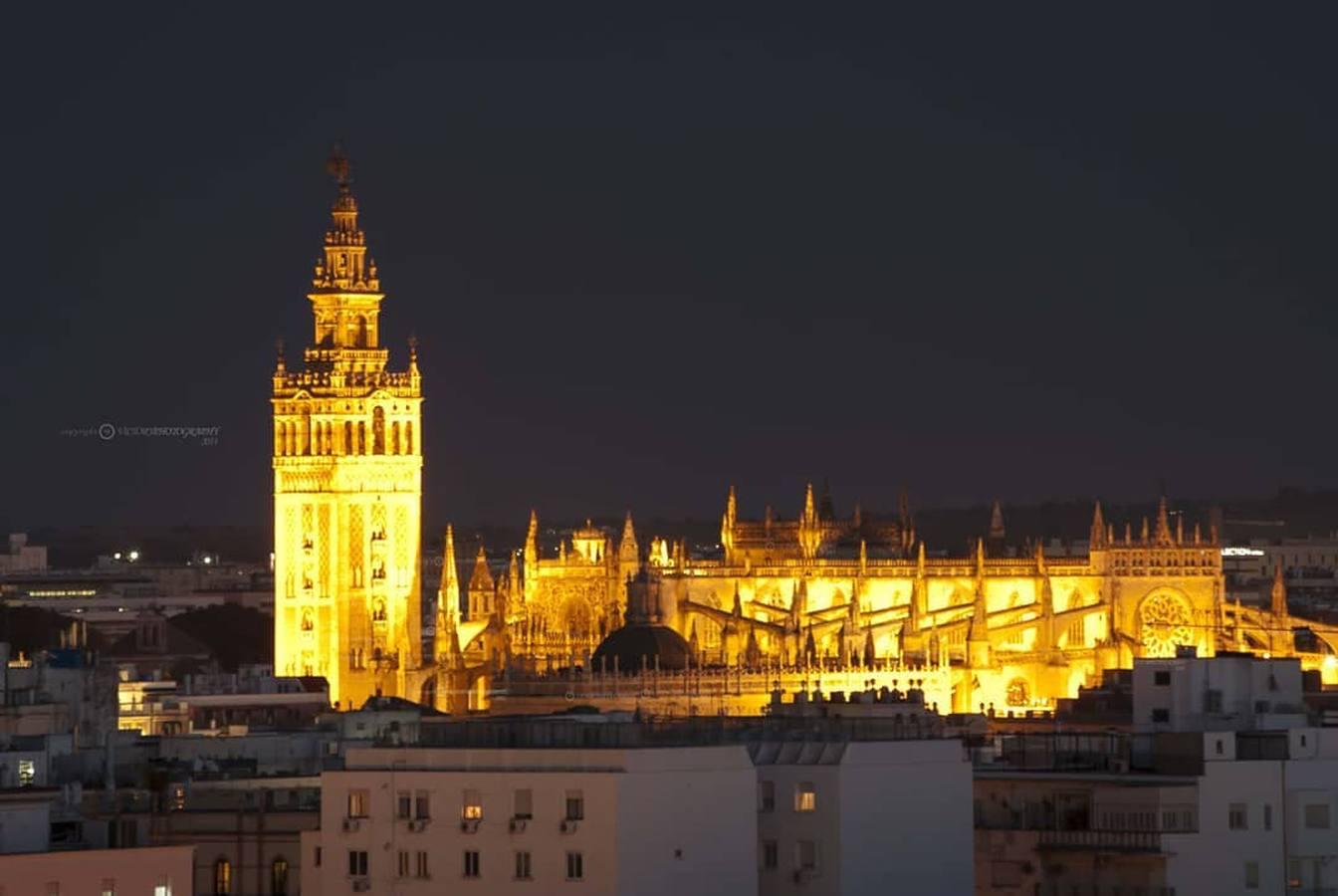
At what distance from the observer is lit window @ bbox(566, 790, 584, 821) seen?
7456 centimetres

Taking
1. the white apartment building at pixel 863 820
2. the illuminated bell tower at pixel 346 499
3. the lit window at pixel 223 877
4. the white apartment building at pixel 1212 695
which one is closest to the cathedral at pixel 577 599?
the illuminated bell tower at pixel 346 499

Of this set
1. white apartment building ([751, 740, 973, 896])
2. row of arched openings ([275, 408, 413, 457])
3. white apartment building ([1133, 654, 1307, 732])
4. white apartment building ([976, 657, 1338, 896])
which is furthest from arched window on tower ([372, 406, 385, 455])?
white apartment building ([751, 740, 973, 896])

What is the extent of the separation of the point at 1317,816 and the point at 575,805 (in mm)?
12583

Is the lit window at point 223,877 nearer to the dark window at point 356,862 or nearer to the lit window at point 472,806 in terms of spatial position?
the dark window at point 356,862

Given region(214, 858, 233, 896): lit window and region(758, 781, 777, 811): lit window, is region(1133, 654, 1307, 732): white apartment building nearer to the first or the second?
region(214, 858, 233, 896): lit window

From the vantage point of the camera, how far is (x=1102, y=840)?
269 ft

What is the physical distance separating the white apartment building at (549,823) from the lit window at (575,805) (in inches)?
0.5

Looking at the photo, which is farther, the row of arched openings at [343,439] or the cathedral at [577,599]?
the row of arched openings at [343,439]

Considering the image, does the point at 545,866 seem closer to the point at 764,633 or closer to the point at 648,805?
the point at 648,805

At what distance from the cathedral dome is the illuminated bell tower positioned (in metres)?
16.9

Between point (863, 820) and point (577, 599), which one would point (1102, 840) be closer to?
point (863, 820)

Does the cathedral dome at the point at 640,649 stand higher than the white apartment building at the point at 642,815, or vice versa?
the cathedral dome at the point at 640,649

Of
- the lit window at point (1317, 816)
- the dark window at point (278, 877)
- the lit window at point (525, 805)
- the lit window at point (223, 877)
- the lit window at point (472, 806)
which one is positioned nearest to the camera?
the lit window at point (525, 805)

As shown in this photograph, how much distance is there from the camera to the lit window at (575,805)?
74.6m
